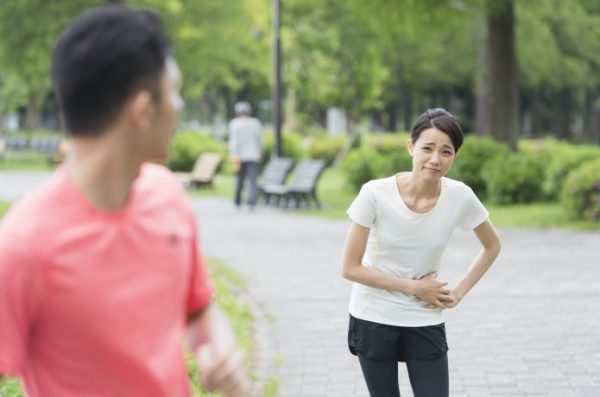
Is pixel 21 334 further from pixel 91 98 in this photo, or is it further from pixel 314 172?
pixel 314 172

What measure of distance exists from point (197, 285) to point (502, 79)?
22741 millimetres

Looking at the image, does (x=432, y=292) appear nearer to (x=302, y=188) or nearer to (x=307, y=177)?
(x=302, y=188)

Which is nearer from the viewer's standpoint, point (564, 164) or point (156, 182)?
point (156, 182)

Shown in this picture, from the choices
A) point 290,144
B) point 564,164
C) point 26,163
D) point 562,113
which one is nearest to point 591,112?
point 562,113

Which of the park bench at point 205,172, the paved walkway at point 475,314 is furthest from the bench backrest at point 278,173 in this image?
the paved walkway at point 475,314

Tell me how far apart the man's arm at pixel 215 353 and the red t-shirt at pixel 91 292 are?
0.49 feet

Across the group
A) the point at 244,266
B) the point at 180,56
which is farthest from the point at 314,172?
the point at 180,56

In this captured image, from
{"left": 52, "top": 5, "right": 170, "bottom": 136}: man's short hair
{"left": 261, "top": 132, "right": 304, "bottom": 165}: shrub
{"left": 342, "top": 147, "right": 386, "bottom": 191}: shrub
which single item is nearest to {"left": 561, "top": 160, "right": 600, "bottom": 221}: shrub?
{"left": 342, "top": 147, "right": 386, "bottom": 191}: shrub

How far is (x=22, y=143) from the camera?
193ft

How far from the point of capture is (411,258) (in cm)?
429

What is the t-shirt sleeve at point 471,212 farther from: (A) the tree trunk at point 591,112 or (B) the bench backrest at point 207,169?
(A) the tree trunk at point 591,112

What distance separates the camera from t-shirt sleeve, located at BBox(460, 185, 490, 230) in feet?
14.3

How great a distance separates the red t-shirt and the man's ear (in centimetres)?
15

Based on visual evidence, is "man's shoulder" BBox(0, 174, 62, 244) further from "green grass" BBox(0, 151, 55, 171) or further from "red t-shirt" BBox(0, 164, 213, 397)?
"green grass" BBox(0, 151, 55, 171)
